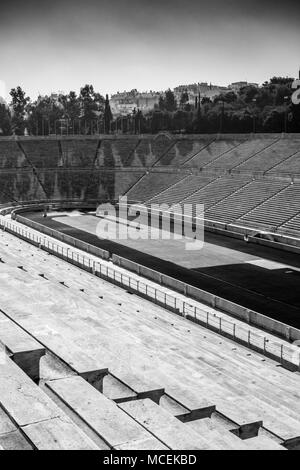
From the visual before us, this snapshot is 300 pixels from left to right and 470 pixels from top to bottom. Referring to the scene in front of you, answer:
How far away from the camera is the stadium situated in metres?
14.6

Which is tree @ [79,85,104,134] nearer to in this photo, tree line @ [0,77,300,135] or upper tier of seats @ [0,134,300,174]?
tree line @ [0,77,300,135]

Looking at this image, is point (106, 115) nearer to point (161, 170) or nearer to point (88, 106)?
point (88, 106)

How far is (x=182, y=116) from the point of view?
4505 inches

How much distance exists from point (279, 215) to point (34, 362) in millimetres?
37366

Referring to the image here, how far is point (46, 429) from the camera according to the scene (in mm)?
13562

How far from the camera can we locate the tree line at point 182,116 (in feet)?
299

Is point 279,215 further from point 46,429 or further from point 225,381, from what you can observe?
point 46,429

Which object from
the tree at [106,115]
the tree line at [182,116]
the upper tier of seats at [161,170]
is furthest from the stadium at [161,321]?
the tree at [106,115]

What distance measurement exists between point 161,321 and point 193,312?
201 cm

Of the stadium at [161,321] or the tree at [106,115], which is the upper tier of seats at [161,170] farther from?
the tree at [106,115]

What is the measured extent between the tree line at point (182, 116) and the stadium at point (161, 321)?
21947 millimetres

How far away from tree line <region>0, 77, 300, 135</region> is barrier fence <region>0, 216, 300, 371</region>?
2024 inches

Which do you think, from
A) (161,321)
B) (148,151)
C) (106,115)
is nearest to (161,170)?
(148,151)
